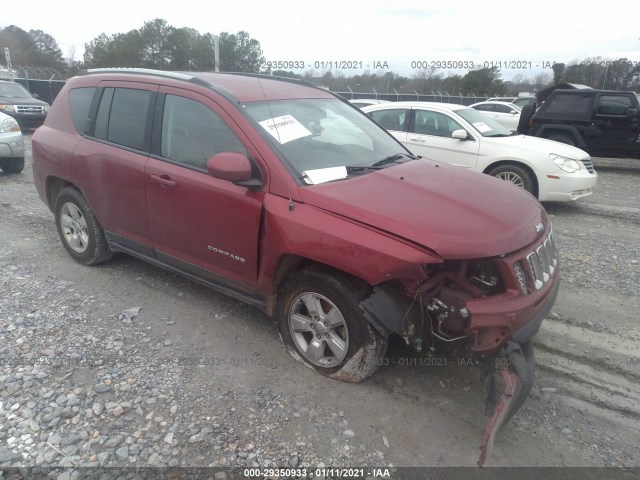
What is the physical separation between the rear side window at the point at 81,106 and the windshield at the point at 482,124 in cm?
552

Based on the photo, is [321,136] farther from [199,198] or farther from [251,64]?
[251,64]

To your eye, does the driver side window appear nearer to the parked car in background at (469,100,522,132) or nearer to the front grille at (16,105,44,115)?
the parked car in background at (469,100,522,132)

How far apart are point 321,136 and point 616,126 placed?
1009cm

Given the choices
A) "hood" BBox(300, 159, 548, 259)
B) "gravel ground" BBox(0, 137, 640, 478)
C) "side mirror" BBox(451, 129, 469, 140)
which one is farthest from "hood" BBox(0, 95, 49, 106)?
"hood" BBox(300, 159, 548, 259)

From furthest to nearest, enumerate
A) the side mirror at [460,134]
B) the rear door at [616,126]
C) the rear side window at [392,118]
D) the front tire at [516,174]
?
the rear door at [616,126] < the rear side window at [392,118] < the side mirror at [460,134] < the front tire at [516,174]

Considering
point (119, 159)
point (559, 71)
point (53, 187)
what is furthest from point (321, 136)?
point (559, 71)

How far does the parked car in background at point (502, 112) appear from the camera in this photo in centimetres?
1712

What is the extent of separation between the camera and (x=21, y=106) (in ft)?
46.4

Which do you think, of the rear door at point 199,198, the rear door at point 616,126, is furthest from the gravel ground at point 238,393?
the rear door at point 616,126

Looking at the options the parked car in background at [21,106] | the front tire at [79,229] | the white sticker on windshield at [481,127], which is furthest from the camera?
the parked car in background at [21,106]

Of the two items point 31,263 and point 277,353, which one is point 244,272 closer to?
point 277,353

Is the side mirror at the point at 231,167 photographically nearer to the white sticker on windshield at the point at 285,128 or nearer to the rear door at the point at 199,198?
the rear door at the point at 199,198

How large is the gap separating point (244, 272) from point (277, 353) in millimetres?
638

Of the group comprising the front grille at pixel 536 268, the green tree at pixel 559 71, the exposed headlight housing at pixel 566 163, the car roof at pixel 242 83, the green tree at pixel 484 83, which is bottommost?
the front grille at pixel 536 268
